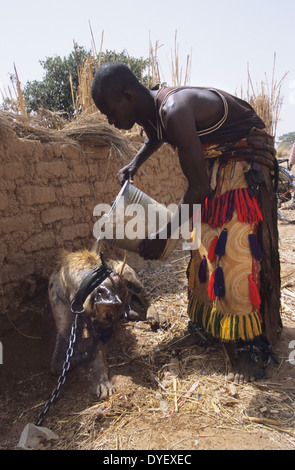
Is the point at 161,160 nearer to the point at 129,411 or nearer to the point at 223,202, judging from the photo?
the point at 223,202

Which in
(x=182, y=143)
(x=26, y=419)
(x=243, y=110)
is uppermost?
(x=243, y=110)

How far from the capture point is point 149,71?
6477 millimetres

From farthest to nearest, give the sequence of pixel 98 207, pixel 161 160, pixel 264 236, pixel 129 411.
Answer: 1. pixel 161 160
2. pixel 98 207
3. pixel 264 236
4. pixel 129 411

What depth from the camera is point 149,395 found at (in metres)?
2.51

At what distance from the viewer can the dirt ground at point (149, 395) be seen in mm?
2066

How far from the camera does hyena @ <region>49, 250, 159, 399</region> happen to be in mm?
2801

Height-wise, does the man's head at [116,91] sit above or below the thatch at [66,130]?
below

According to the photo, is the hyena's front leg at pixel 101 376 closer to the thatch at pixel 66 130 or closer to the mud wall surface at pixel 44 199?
the mud wall surface at pixel 44 199

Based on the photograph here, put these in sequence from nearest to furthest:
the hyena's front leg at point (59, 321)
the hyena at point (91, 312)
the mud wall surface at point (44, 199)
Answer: the hyena at point (91, 312) → the hyena's front leg at point (59, 321) → the mud wall surface at point (44, 199)

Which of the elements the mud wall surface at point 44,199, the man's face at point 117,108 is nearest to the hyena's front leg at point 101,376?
the mud wall surface at point 44,199

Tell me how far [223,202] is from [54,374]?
1.83 meters

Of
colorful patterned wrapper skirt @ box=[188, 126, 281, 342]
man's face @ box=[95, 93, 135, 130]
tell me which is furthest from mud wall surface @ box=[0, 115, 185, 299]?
colorful patterned wrapper skirt @ box=[188, 126, 281, 342]

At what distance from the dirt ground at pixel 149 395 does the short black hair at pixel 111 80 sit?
196cm

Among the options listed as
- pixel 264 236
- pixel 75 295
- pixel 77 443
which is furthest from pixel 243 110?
pixel 77 443
